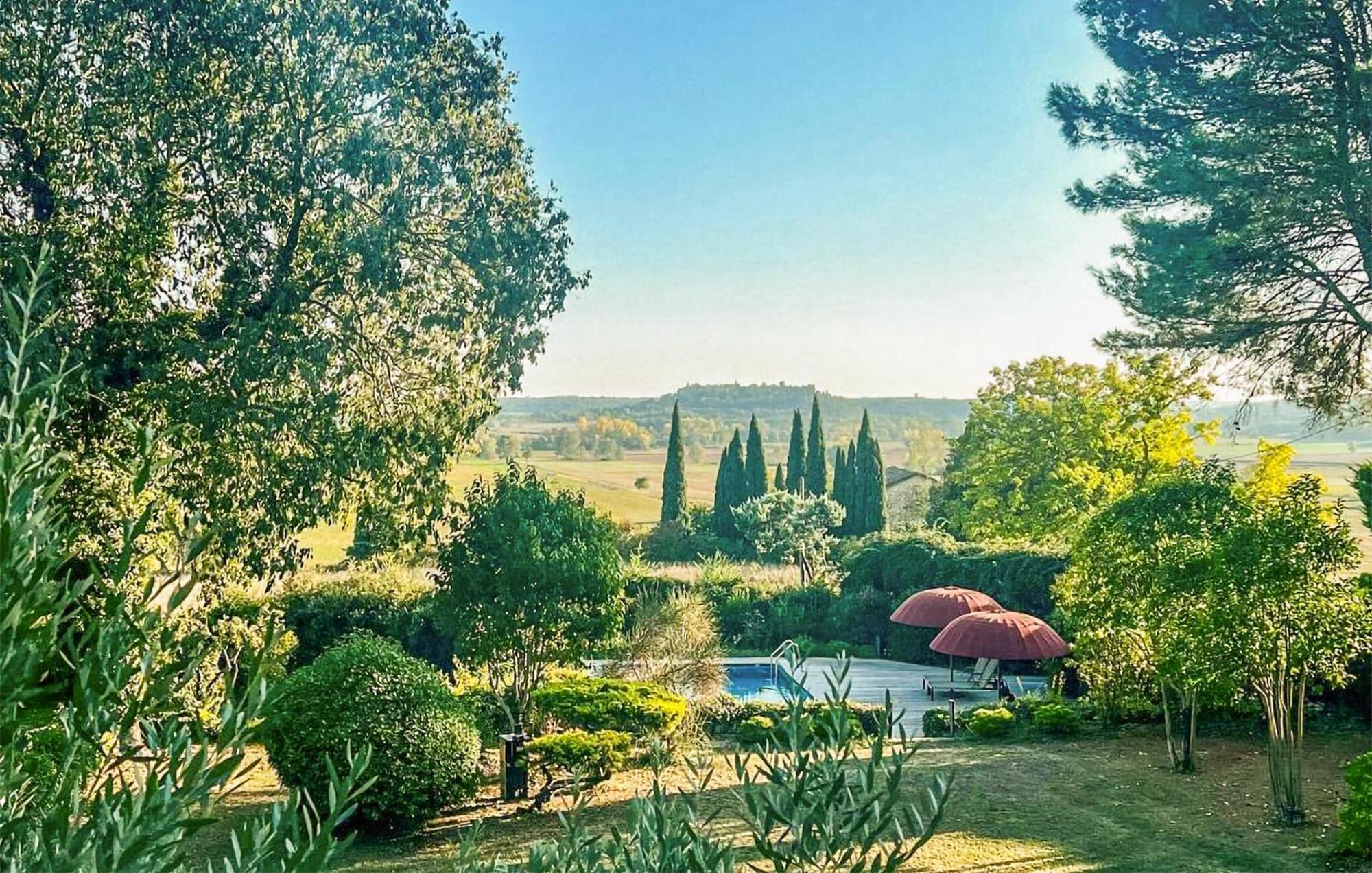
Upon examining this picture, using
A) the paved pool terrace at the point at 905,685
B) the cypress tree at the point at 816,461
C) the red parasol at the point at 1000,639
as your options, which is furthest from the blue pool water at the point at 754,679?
the cypress tree at the point at 816,461

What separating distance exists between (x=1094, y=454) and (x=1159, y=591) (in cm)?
1616

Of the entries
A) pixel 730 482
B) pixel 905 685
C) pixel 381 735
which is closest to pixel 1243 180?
pixel 381 735

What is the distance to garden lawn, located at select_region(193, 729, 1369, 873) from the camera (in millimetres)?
7797

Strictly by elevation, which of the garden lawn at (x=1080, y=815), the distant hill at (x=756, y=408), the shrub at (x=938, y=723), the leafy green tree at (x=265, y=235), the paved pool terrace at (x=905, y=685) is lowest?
the paved pool terrace at (x=905, y=685)

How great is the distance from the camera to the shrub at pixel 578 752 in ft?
30.5

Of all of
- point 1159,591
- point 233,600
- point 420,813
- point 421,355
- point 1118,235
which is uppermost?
point 1118,235

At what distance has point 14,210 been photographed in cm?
834

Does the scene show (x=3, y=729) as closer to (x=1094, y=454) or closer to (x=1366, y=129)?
(x=1366, y=129)

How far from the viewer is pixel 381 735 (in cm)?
847

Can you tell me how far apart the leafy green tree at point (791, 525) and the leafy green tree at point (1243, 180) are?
1997cm

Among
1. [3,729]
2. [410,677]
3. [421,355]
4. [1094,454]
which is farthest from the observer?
[1094,454]

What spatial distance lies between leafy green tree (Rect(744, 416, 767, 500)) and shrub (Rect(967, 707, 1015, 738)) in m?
27.7

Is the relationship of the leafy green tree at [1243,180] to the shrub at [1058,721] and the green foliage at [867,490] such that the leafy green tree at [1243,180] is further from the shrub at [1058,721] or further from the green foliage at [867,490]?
the green foliage at [867,490]

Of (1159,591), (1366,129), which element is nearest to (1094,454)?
(1366,129)
